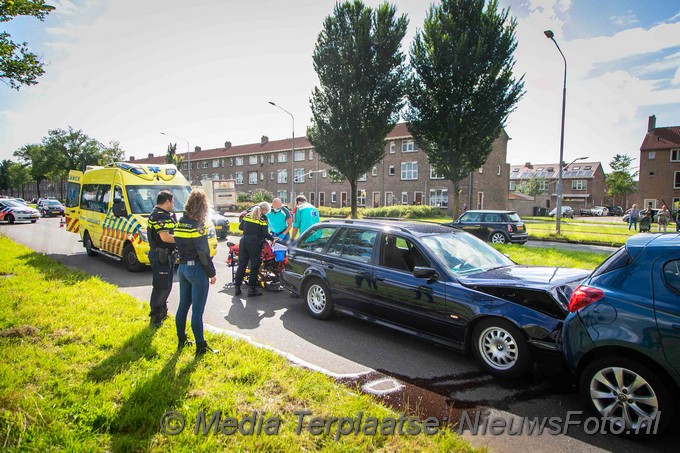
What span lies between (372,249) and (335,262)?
700 mm

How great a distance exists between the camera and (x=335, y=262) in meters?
5.99

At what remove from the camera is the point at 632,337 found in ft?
9.82

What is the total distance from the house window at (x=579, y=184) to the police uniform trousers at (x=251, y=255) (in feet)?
262

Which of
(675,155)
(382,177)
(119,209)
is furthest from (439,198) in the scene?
(119,209)

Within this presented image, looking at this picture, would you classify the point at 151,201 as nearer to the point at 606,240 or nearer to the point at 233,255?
the point at 233,255

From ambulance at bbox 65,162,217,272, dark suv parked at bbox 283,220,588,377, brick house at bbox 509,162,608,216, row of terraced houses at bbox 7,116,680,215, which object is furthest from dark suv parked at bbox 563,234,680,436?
brick house at bbox 509,162,608,216

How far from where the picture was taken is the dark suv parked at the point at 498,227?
55.6ft

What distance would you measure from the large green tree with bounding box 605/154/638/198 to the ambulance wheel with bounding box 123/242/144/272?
244ft

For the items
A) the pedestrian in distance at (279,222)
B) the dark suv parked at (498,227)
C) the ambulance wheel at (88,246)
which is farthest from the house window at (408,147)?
the pedestrian in distance at (279,222)

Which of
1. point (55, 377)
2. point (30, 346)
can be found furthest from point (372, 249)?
point (30, 346)

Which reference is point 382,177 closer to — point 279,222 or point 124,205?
point 279,222

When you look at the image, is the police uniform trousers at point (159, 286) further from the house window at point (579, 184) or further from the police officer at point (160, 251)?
the house window at point (579, 184)

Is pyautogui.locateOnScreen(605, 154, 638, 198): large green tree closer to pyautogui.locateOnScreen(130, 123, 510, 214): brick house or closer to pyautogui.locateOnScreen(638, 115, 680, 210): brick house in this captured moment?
pyautogui.locateOnScreen(638, 115, 680, 210): brick house

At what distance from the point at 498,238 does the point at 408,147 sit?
27.1 m
